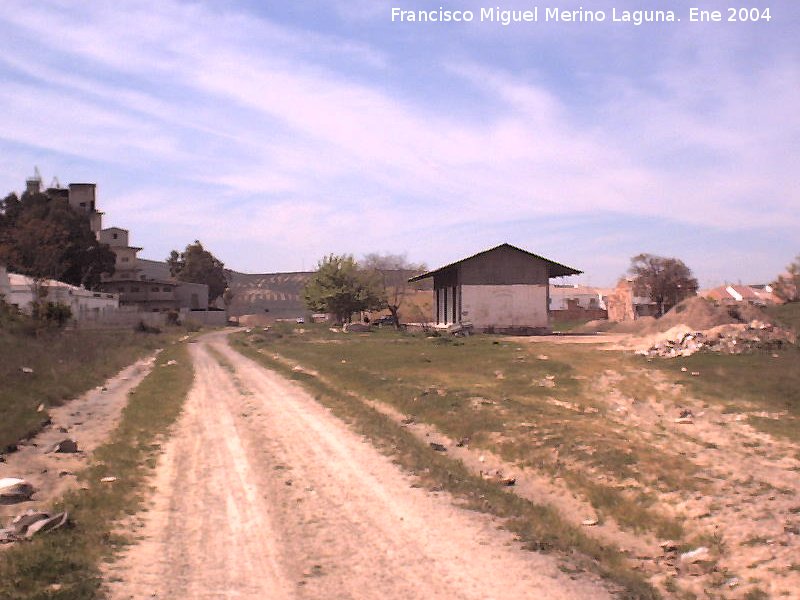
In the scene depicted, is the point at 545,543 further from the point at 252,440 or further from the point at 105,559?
the point at 252,440

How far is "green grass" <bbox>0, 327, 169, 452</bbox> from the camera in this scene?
15.8 meters

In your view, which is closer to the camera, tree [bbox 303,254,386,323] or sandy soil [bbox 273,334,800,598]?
sandy soil [bbox 273,334,800,598]

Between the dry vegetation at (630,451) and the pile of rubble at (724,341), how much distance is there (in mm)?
1240

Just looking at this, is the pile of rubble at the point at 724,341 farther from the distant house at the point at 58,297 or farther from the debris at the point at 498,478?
the distant house at the point at 58,297

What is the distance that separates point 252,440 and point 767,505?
8.76m

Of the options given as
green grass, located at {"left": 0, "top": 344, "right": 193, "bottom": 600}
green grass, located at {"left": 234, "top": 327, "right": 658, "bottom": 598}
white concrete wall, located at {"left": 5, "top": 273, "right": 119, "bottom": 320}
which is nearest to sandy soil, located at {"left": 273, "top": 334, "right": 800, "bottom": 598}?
green grass, located at {"left": 234, "top": 327, "right": 658, "bottom": 598}

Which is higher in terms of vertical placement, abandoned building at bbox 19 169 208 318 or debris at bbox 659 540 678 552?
abandoned building at bbox 19 169 208 318

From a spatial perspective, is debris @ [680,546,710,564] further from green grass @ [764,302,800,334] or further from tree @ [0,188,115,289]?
tree @ [0,188,115,289]

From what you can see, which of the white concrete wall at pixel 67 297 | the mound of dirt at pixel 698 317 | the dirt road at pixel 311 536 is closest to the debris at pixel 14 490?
the dirt road at pixel 311 536

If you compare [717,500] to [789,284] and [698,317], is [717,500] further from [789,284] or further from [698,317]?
[789,284]

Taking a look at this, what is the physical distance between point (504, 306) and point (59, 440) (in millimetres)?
39627

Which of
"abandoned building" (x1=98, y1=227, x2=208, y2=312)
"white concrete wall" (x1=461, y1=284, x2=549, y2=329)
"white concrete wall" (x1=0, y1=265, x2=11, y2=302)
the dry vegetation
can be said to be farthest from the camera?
"abandoned building" (x1=98, y1=227, x2=208, y2=312)

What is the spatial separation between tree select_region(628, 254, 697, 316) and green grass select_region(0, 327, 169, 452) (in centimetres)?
5108

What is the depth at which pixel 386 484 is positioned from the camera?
10539 mm
